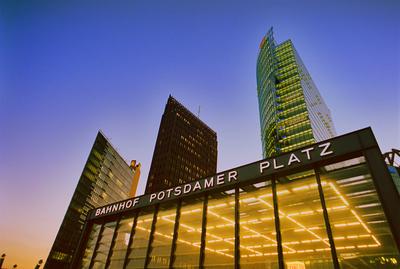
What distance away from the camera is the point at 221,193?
50.4 ft

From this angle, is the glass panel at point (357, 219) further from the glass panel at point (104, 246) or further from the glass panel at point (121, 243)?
the glass panel at point (104, 246)

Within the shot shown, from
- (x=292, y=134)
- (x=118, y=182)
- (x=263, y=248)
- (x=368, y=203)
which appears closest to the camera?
(x=368, y=203)

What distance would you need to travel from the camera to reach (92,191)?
9488 cm

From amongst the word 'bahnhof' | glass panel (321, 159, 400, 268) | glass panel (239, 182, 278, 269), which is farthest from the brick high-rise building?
glass panel (321, 159, 400, 268)

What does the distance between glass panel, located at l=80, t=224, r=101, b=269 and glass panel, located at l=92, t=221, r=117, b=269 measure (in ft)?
2.38

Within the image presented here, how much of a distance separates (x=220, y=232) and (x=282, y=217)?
4.06 m

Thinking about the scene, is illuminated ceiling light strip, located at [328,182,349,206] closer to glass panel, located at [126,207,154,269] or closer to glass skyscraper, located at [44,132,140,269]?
glass panel, located at [126,207,154,269]

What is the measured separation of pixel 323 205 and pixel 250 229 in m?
4.34

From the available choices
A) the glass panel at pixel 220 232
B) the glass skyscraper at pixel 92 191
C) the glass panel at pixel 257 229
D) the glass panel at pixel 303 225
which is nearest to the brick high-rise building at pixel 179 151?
the glass skyscraper at pixel 92 191

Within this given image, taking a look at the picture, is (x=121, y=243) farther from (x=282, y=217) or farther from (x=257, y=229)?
(x=282, y=217)

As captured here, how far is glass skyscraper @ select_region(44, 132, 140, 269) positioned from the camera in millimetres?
84000

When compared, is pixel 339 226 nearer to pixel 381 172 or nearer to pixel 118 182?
pixel 381 172

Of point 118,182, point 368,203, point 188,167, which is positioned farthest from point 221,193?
point 188,167

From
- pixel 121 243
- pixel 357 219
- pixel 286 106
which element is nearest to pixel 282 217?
pixel 357 219
